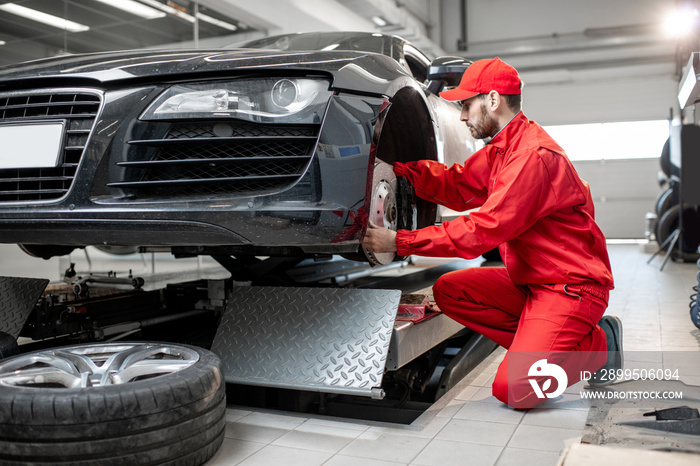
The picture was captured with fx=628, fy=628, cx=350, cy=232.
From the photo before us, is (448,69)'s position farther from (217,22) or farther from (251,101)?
(217,22)

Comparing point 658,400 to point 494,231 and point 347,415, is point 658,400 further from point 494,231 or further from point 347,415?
point 347,415

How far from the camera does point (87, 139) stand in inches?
73.2

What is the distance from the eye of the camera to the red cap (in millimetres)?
2307

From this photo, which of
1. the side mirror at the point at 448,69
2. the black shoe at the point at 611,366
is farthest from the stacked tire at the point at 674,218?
the side mirror at the point at 448,69

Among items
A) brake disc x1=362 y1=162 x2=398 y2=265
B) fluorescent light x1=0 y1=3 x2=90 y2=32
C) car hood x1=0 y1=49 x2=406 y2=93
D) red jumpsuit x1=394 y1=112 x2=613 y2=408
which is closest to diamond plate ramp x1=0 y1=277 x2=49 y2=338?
car hood x1=0 y1=49 x2=406 y2=93

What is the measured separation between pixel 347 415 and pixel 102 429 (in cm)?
116

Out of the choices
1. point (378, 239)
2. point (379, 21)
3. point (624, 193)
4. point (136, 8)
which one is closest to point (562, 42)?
point (624, 193)

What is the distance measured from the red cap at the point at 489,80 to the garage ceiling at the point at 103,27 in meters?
3.86

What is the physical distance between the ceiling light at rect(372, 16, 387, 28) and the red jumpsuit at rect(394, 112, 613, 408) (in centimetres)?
860

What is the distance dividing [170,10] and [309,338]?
5.61 meters

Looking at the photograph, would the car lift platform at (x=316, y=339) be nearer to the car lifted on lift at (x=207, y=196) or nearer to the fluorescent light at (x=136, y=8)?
the car lifted on lift at (x=207, y=196)

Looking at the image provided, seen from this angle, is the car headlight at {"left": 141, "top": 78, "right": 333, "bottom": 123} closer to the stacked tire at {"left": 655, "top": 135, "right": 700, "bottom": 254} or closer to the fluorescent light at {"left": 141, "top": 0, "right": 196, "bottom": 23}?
the fluorescent light at {"left": 141, "top": 0, "right": 196, "bottom": 23}

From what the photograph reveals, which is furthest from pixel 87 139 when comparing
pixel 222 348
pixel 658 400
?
pixel 658 400

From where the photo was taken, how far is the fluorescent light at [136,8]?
5914mm
